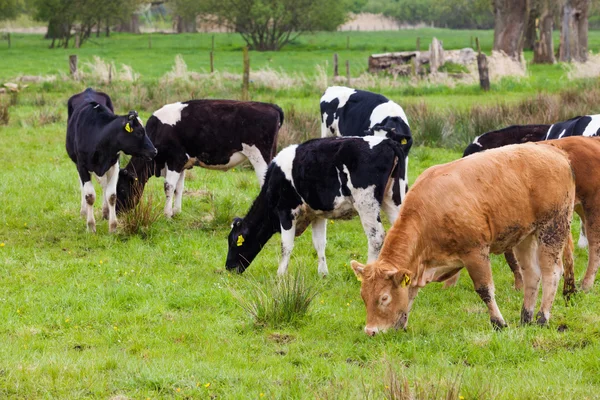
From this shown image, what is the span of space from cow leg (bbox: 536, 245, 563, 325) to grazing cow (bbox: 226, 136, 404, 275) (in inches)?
90.5

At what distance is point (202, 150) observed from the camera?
1350cm

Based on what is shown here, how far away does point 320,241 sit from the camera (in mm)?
10758

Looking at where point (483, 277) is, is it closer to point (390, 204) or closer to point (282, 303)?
point (282, 303)

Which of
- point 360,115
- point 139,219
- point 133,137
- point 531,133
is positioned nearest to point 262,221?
point 139,219

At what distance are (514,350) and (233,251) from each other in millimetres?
4385

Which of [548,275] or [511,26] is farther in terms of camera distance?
[511,26]

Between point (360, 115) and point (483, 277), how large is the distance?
677 cm

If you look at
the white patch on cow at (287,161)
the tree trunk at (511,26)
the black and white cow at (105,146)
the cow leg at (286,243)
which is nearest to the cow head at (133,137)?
the black and white cow at (105,146)

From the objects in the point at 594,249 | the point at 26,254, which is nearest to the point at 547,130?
the point at 594,249

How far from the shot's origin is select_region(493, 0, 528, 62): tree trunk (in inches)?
1802

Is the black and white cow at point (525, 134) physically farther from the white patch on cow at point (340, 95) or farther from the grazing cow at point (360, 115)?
the white patch on cow at point (340, 95)

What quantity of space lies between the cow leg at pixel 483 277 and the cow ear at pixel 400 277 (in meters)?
0.58

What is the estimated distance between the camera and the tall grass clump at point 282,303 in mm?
8453

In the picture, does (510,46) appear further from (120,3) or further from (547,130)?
(547,130)
